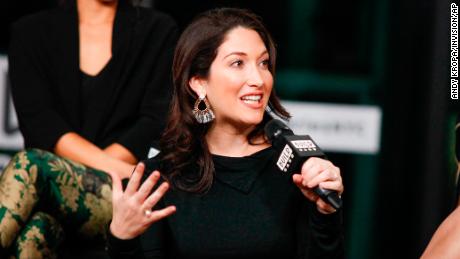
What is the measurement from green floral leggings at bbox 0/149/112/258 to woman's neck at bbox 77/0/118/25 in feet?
2.18

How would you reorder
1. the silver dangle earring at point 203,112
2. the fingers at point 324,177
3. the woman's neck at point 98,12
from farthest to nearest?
1. the woman's neck at point 98,12
2. the silver dangle earring at point 203,112
3. the fingers at point 324,177

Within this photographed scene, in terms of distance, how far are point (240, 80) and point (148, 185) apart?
48 cm

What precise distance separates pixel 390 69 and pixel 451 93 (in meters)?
0.53

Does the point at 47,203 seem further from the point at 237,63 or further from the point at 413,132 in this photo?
the point at 413,132

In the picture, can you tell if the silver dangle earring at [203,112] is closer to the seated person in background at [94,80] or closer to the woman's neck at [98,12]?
the seated person in background at [94,80]

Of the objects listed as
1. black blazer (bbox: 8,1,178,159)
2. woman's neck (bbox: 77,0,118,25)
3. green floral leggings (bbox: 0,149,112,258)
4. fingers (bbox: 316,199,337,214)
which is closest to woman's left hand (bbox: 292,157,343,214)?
fingers (bbox: 316,199,337,214)

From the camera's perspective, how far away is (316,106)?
4141mm

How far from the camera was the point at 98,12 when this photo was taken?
10.3 feet

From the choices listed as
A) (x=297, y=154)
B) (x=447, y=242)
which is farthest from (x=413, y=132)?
(x=297, y=154)

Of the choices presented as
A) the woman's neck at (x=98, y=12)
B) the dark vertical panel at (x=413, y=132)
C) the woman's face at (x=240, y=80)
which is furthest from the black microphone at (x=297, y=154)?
the dark vertical panel at (x=413, y=132)

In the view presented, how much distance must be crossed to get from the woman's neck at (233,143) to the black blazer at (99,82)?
0.61 metres

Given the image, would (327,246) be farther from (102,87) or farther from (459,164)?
(102,87)

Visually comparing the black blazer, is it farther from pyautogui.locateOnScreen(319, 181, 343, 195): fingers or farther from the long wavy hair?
pyautogui.locateOnScreen(319, 181, 343, 195): fingers

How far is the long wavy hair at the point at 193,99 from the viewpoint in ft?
7.85
